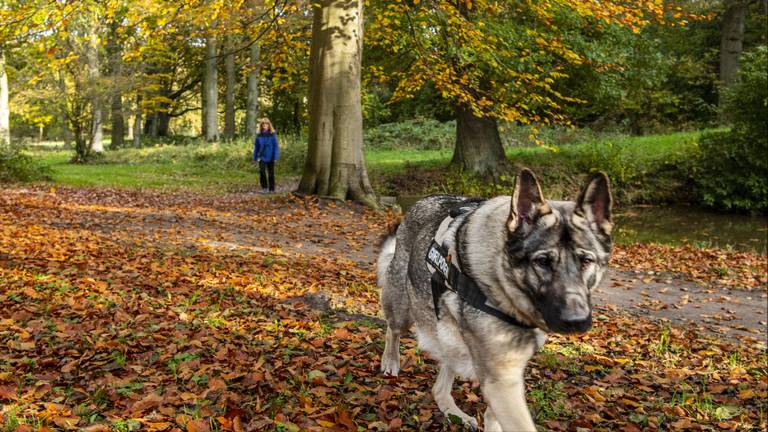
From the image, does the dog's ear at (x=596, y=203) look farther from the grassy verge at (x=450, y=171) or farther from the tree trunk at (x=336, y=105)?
the grassy verge at (x=450, y=171)

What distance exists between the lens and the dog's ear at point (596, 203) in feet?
10.6

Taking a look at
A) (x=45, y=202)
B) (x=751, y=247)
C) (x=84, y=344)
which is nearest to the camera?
(x=84, y=344)

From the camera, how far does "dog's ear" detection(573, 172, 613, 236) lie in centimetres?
322

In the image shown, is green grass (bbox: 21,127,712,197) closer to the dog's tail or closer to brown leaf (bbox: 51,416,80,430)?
the dog's tail

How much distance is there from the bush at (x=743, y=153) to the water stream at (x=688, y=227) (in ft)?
2.48

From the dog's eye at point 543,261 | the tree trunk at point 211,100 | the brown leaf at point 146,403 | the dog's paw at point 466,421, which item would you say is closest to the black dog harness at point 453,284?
the dog's eye at point 543,261

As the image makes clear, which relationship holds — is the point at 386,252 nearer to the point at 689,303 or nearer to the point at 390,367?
the point at 390,367

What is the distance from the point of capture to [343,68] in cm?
1415

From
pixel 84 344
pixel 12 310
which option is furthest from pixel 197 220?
pixel 84 344

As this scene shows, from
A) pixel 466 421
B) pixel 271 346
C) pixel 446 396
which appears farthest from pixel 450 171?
pixel 466 421

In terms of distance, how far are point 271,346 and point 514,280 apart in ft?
10.7

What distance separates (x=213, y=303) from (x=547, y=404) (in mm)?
3979

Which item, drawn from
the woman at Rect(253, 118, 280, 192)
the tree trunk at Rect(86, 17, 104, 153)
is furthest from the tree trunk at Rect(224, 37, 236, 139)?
the woman at Rect(253, 118, 280, 192)

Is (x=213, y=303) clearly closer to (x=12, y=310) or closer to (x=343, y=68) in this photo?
(x=12, y=310)
